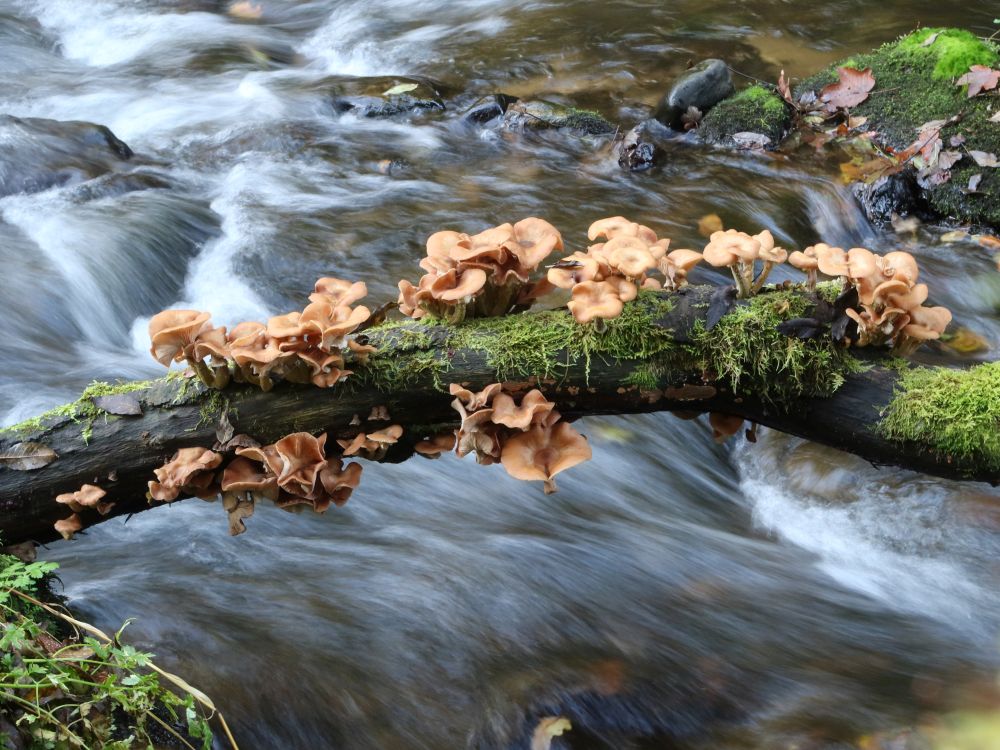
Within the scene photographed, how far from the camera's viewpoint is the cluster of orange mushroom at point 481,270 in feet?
9.02

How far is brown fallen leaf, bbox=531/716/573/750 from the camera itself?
321 centimetres

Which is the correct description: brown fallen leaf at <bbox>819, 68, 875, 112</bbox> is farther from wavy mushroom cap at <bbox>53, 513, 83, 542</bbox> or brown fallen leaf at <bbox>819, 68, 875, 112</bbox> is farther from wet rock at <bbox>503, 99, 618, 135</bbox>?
wavy mushroom cap at <bbox>53, 513, 83, 542</bbox>

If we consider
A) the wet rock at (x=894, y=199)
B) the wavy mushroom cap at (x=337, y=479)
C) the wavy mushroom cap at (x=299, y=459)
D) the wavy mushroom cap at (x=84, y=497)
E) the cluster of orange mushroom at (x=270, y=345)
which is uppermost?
the cluster of orange mushroom at (x=270, y=345)

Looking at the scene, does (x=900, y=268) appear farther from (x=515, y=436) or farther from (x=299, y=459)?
(x=299, y=459)

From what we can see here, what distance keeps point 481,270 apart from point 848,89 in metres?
8.25

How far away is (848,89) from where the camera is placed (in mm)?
9414

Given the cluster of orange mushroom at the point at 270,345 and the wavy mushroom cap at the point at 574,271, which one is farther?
the wavy mushroom cap at the point at 574,271

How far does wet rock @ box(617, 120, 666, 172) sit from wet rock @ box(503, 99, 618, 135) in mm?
565

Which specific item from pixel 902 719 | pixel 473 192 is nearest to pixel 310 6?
pixel 473 192

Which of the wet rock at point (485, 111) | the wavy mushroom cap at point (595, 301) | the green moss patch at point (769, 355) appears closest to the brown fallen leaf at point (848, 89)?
the wet rock at point (485, 111)

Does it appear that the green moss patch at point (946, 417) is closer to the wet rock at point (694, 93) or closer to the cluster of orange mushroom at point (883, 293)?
the cluster of orange mushroom at point (883, 293)

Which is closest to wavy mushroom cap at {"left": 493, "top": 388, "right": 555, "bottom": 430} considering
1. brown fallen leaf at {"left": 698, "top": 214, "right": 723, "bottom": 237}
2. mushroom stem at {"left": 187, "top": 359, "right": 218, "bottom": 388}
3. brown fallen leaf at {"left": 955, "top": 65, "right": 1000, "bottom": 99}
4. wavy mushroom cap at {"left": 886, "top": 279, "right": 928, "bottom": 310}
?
mushroom stem at {"left": 187, "top": 359, "right": 218, "bottom": 388}

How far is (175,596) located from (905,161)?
7910 millimetres

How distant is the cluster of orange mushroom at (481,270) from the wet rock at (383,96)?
771cm
